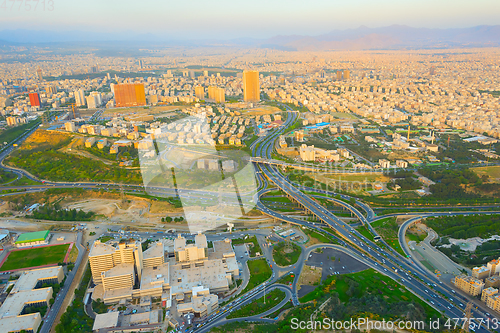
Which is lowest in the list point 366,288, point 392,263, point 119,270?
point 392,263

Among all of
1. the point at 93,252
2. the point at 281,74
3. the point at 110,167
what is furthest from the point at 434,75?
the point at 93,252

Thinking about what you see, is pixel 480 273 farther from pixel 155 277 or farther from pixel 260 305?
pixel 155 277

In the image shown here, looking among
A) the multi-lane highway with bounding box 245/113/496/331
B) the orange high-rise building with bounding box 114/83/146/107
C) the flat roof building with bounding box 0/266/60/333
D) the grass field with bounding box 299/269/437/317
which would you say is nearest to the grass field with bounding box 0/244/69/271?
the flat roof building with bounding box 0/266/60/333

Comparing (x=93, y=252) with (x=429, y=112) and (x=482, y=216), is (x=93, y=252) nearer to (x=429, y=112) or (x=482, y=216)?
(x=482, y=216)

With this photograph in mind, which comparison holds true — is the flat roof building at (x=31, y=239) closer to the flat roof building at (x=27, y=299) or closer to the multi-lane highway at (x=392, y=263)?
the flat roof building at (x=27, y=299)

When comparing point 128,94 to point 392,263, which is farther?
point 128,94

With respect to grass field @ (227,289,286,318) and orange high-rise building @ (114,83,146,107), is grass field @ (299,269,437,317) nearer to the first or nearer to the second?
grass field @ (227,289,286,318)

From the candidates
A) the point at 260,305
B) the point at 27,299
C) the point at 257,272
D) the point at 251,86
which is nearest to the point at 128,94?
the point at 251,86
